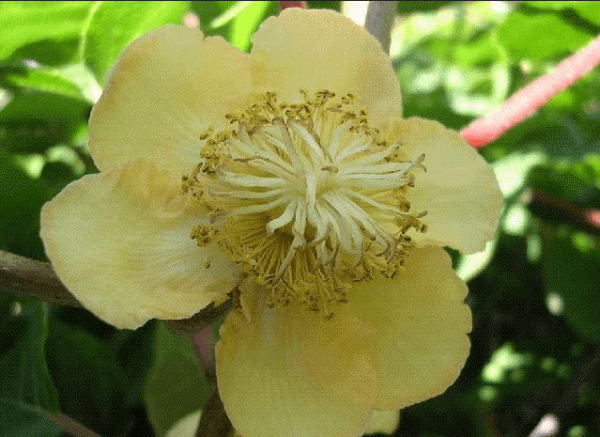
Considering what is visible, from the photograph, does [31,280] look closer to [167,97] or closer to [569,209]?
[167,97]

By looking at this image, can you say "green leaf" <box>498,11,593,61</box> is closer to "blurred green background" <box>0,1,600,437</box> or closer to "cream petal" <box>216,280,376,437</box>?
"blurred green background" <box>0,1,600,437</box>

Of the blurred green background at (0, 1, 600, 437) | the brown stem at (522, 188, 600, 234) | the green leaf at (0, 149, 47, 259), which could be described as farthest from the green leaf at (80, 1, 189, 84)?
the brown stem at (522, 188, 600, 234)

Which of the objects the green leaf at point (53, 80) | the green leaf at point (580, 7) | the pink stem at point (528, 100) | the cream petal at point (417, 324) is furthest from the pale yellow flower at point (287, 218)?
the green leaf at point (580, 7)

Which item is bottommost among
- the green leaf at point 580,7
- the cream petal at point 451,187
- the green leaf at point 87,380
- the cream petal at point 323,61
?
the green leaf at point 87,380

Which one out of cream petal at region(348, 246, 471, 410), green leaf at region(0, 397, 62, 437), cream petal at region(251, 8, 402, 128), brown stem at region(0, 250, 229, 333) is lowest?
green leaf at region(0, 397, 62, 437)

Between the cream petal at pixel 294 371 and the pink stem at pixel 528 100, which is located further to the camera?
the pink stem at pixel 528 100

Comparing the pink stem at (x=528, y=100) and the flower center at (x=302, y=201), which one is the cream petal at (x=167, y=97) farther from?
the pink stem at (x=528, y=100)

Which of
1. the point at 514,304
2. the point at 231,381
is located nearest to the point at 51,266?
the point at 231,381

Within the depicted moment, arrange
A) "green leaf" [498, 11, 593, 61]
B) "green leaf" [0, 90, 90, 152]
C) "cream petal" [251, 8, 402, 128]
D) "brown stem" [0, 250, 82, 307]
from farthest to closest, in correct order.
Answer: "green leaf" [498, 11, 593, 61] → "green leaf" [0, 90, 90, 152] → "cream petal" [251, 8, 402, 128] → "brown stem" [0, 250, 82, 307]
